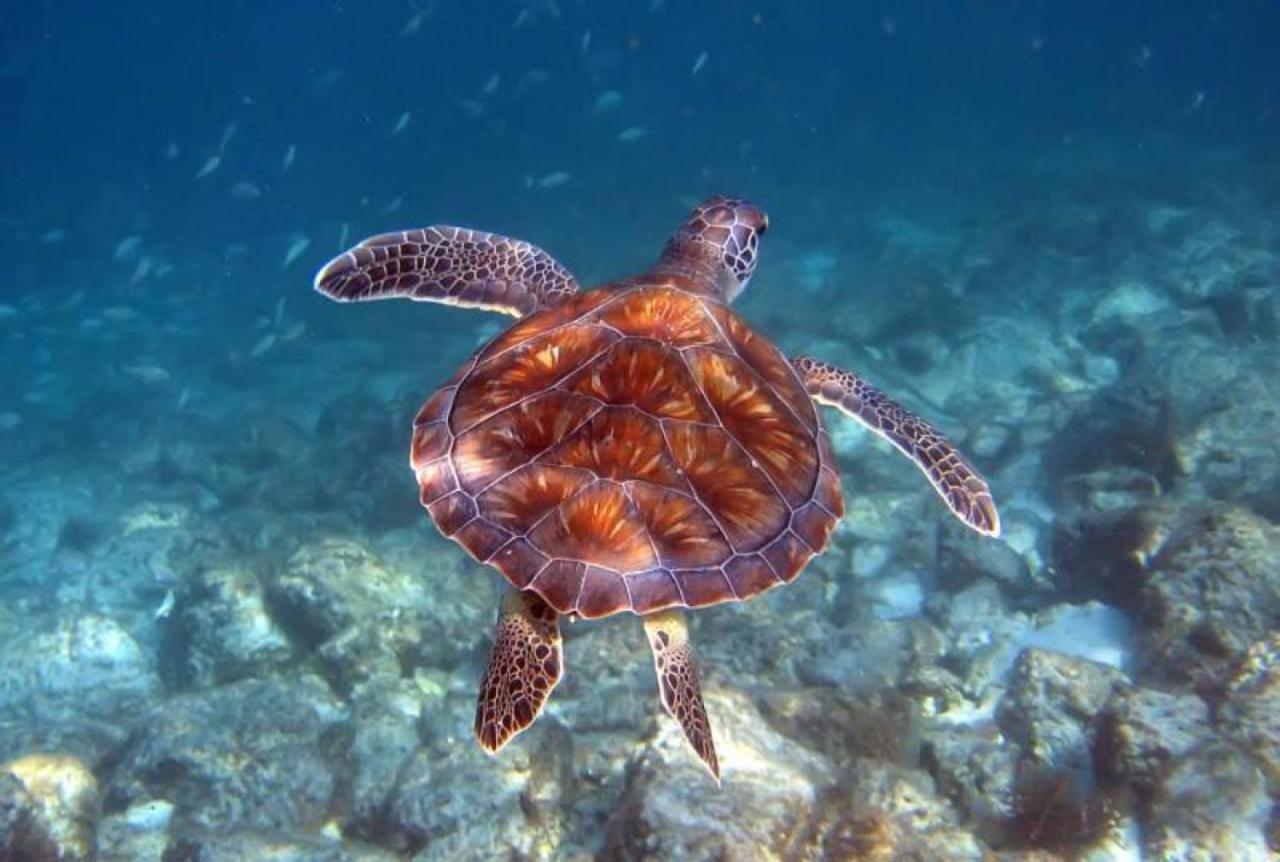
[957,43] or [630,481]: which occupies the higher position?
[957,43]

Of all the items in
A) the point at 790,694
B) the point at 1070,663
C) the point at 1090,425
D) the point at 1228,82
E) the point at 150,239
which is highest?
the point at 1228,82

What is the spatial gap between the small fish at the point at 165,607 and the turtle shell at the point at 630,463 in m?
7.38

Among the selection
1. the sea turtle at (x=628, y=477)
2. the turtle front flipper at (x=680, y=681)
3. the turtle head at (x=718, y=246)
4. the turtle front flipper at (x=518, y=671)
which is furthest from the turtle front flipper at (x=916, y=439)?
the turtle front flipper at (x=518, y=671)

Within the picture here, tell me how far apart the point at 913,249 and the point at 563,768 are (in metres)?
18.4

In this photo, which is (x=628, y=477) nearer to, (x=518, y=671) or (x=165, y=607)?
(x=518, y=671)

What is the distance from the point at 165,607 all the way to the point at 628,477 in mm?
8909

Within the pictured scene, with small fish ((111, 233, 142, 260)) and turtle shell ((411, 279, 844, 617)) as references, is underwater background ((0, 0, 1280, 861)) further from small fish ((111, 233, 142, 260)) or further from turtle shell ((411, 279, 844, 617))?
small fish ((111, 233, 142, 260))

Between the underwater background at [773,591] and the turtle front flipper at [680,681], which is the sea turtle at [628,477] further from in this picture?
the underwater background at [773,591]

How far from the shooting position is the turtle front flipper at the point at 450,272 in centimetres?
428

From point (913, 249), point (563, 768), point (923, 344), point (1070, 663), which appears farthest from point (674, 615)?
point (913, 249)

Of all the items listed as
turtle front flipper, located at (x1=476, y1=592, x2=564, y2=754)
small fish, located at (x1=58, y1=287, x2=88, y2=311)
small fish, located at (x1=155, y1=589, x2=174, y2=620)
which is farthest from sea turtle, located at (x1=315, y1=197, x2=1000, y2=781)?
small fish, located at (x1=58, y1=287, x2=88, y2=311)

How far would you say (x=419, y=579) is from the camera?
301 inches

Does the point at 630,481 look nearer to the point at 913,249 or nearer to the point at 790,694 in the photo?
the point at 790,694

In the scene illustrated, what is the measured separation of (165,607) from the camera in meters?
9.34
